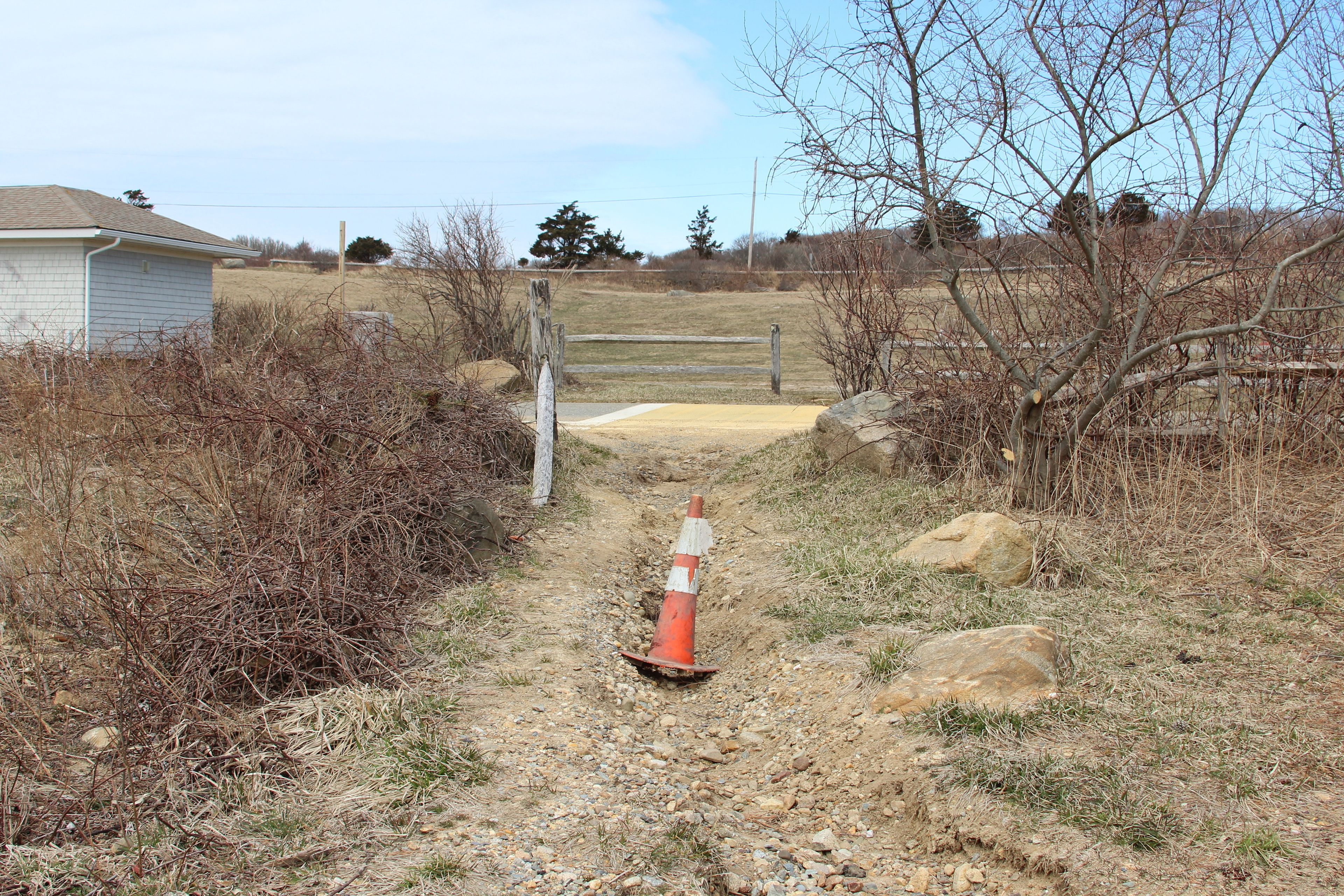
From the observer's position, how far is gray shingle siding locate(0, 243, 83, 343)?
16688 mm

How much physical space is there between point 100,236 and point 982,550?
16340 mm

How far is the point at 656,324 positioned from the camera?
3297 centimetres

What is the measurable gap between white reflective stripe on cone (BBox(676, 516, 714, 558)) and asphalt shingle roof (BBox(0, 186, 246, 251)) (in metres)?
15.0

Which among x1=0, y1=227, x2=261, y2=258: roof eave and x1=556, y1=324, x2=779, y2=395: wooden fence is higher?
x1=0, y1=227, x2=261, y2=258: roof eave

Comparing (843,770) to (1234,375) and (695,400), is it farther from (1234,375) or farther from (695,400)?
(695,400)

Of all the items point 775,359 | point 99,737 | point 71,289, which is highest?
point 71,289

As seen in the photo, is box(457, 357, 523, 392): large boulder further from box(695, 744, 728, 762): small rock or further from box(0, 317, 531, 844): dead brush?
box(695, 744, 728, 762): small rock

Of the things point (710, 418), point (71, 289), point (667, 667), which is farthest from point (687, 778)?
point (71, 289)

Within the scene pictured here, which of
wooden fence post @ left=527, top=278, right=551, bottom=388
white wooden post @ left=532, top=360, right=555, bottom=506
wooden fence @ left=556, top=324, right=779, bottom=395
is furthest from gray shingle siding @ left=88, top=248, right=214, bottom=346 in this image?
white wooden post @ left=532, top=360, right=555, bottom=506

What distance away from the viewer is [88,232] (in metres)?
16.1

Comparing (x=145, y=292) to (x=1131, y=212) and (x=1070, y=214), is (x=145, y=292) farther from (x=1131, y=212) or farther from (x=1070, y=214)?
(x=1070, y=214)

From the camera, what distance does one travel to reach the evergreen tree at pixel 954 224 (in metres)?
5.84

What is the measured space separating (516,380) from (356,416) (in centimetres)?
797

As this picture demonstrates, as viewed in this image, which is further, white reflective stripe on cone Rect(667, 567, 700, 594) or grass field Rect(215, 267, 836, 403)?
grass field Rect(215, 267, 836, 403)
